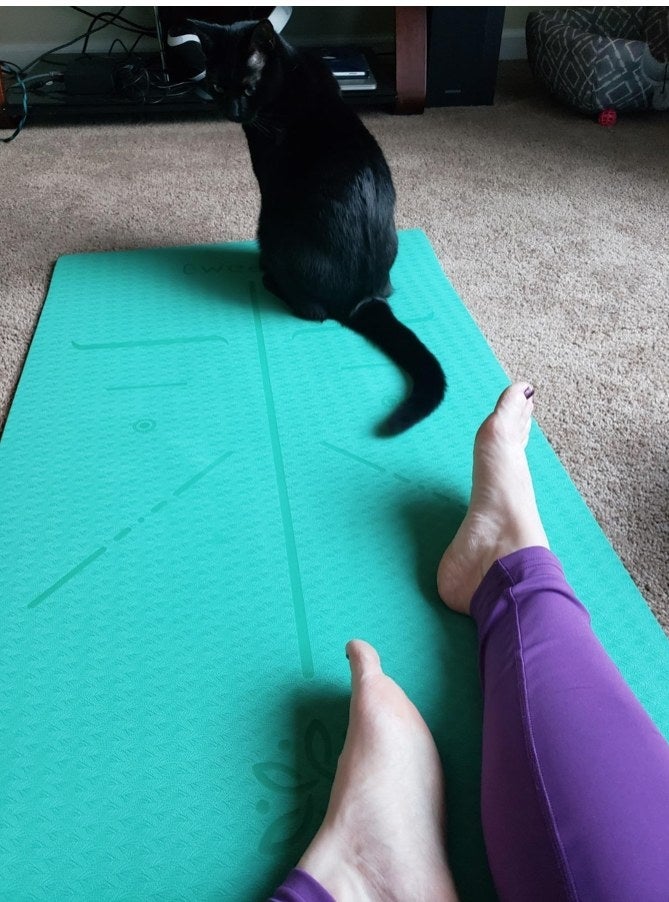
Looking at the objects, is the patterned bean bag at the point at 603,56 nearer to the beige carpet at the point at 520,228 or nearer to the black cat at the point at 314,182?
the beige carpet at the point at 520,228

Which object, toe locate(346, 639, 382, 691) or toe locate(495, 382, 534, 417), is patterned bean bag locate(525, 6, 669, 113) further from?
toe locate(346, 639, 382, 691)

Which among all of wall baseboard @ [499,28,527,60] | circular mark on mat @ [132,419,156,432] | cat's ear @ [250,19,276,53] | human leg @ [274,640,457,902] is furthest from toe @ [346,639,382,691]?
wall baseboard @ [499,28,527,60]

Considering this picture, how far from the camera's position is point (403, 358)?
1217 millimetres

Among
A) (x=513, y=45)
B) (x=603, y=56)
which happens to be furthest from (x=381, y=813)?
(x=513, y=45)

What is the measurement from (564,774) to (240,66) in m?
1.20

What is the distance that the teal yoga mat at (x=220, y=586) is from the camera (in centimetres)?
71

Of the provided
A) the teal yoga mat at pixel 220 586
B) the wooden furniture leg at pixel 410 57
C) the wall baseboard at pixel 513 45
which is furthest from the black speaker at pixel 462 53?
the teal yoga mat at pixel 220 586

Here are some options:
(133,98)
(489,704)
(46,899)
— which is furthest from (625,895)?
(133,98)

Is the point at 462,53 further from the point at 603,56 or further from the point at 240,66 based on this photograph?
the point at 240,66

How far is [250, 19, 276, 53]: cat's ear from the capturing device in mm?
1156

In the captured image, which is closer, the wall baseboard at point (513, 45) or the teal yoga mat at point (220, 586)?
the teal yoga mat at point (220, 586)

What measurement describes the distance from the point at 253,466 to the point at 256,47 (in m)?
0.72

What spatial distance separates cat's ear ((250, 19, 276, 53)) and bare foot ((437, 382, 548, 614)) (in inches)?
29.2

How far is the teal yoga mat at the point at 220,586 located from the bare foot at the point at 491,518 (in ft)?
0.18
